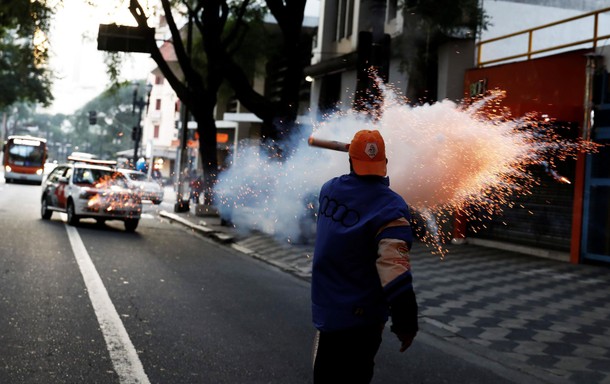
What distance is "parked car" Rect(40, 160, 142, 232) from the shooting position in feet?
58.3

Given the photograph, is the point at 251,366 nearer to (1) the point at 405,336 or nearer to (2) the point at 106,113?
(1) the point at 405,336

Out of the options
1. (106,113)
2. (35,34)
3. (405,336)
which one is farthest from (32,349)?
(106,113)

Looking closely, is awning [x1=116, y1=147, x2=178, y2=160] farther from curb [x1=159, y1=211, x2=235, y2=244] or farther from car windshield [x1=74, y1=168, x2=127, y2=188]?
car windshield [x1=74, y1=168, x2=127, y2=188]

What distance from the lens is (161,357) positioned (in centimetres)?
588

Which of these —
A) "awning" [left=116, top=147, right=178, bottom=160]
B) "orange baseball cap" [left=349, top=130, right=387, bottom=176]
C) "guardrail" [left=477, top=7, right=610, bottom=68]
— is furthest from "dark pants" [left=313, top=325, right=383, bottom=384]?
"awning" [left=116, top=147, right=178, bottom=160]

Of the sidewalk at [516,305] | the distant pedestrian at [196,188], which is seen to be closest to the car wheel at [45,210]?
the sidewalk at [516,305]

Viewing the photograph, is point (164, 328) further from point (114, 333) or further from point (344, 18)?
point (344, 18)

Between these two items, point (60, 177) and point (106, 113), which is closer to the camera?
point (60, 177)

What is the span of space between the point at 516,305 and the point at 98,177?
12.3m

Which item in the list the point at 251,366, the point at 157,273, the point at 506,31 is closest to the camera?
the point at 251,366

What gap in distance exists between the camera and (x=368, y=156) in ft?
11.8

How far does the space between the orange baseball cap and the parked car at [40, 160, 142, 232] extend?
1508 cm

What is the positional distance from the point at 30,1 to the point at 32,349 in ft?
46.0

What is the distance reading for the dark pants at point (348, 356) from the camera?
3572 mm
